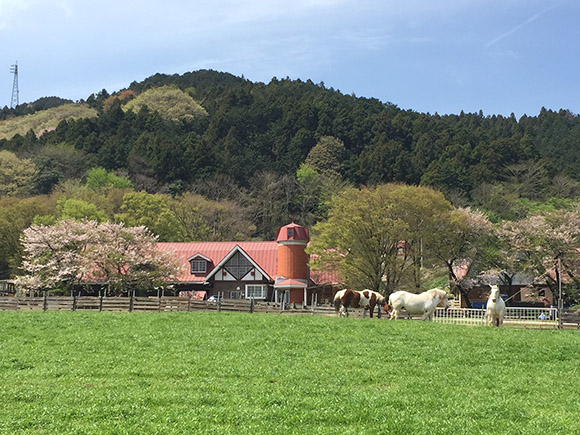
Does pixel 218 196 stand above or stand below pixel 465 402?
above

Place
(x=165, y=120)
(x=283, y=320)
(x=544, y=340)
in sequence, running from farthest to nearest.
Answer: (x=165, y=120) → (x=283, y=320) → (x=544, y=340)

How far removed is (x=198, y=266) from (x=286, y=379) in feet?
145

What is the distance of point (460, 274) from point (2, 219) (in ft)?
133

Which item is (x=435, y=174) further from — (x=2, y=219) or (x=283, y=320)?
(x=283, y=320)

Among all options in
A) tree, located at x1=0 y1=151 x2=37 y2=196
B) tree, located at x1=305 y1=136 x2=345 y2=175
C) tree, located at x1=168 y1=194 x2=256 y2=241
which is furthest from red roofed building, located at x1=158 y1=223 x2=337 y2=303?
tree, located at x1=305 y1=136 x2=345 y2=175

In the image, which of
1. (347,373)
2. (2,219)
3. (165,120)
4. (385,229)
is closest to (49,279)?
(2,219)

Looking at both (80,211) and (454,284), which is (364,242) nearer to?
(454,284)

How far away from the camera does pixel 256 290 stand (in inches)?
2354

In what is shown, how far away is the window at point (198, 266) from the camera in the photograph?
60.7m

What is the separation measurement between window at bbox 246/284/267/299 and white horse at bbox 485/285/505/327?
30.9 metres

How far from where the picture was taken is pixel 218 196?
9462 cm

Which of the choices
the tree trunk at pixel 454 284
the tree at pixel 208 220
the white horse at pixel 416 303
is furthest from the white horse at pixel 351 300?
the tree at pixel 208 220

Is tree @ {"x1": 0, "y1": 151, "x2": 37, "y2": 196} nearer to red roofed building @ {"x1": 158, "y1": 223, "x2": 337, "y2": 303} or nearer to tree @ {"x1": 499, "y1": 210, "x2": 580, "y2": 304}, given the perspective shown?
red roofed building @ {"x1": 158, "y1": 223, "x2": 337, "y2": 303}

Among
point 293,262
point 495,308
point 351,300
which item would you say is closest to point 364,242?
point 293,262
